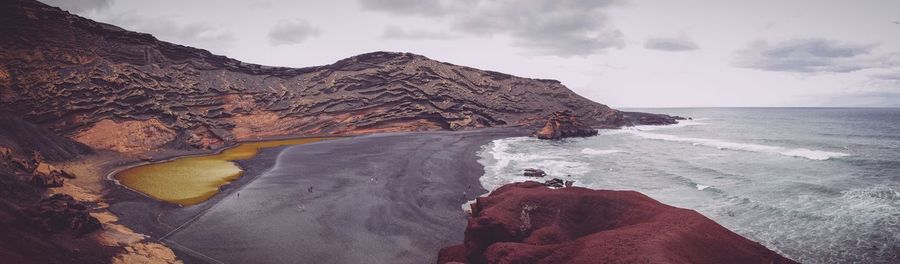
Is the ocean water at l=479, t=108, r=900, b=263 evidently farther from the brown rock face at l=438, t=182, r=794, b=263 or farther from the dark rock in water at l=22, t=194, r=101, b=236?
the dark rock in water at l=22, t=194, r=101, b=236

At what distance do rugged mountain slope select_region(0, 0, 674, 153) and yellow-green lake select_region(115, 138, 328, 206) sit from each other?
25.0ft

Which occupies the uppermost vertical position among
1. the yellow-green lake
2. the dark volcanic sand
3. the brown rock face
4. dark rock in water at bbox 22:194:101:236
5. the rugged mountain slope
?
the rugged mountain slope

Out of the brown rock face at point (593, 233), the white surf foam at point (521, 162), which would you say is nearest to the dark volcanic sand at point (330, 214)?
the white surf foam at point (521, 162)

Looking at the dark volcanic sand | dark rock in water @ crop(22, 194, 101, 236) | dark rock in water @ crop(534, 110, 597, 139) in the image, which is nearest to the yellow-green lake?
the dark volcanic sand

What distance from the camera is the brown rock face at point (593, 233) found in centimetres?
836

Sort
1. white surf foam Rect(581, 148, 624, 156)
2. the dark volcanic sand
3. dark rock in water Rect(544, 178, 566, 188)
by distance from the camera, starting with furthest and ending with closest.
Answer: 1. white surf foam Rect(581, 148, 624, 156)
2. dark rock in water Rect(544, 178, 566, 188)
3. the dark volcanic sand

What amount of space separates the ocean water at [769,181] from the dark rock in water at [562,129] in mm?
5696

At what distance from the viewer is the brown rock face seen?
8.36 meters

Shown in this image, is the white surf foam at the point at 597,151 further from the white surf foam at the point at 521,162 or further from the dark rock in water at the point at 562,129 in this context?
the dark rock in water at the point at 562,129

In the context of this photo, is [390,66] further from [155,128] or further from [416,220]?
[416,220]

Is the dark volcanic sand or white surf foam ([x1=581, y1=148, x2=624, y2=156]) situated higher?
white surf foam ([x1=581, y1=148, x2=624, y2=156])

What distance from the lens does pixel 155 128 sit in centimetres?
4034

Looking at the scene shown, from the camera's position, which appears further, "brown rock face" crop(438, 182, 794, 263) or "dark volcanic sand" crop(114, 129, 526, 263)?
"dark volcanic sand" crop(114, 129, 526, 263)

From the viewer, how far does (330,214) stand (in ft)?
64.5
